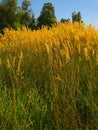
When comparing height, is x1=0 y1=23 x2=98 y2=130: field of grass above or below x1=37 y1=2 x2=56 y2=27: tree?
below

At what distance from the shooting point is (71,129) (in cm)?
303

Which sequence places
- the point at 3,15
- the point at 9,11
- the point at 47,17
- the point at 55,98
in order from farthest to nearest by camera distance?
the point at 47,17
the point at 9,11
the point at 3,15
the point at 55,98

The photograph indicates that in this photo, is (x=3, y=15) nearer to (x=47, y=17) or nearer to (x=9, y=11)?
(x=9, y=11)

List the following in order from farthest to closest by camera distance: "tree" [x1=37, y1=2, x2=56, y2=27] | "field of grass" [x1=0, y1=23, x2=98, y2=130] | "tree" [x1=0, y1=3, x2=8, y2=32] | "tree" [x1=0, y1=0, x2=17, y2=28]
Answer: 1. "tree" [x1=37, y1=2, x2=56, y2=27]
2. "tree" [x1=0, y1=0, x2=17, y2=28]
3. "tree" [x1=0, y1=3, x2=8, y2=32]
4. "field of grass" [x1=0, y1=23, x2=98, y2=130]

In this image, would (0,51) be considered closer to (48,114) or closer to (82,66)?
(82,66)

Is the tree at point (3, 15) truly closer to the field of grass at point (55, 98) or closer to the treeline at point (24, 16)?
the treeline at point (24, 16)

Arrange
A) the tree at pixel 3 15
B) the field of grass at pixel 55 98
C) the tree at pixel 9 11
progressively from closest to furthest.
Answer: the field of grass at pixel 55 98 → the tree at pixel 3 15 → the tree at pixel 9 11

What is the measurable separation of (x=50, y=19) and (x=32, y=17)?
2.83 meters

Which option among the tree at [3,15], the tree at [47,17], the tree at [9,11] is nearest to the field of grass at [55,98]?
the tree at [3,15]

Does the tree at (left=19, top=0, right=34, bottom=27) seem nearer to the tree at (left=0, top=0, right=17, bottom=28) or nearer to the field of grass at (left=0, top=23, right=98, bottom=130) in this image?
the tree at (left=0, top=0, right=17, bottom=28)

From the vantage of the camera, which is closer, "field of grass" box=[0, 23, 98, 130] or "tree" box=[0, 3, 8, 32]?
"field of grass" box=[0, 23, 98, 130]

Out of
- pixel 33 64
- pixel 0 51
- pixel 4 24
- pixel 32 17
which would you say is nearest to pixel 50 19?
pixel 32 17

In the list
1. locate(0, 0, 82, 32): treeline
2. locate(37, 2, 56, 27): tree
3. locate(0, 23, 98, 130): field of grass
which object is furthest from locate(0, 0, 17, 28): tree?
locate(0, 23, 98, 130): field of grass

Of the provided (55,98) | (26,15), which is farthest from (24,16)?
(55,98)
